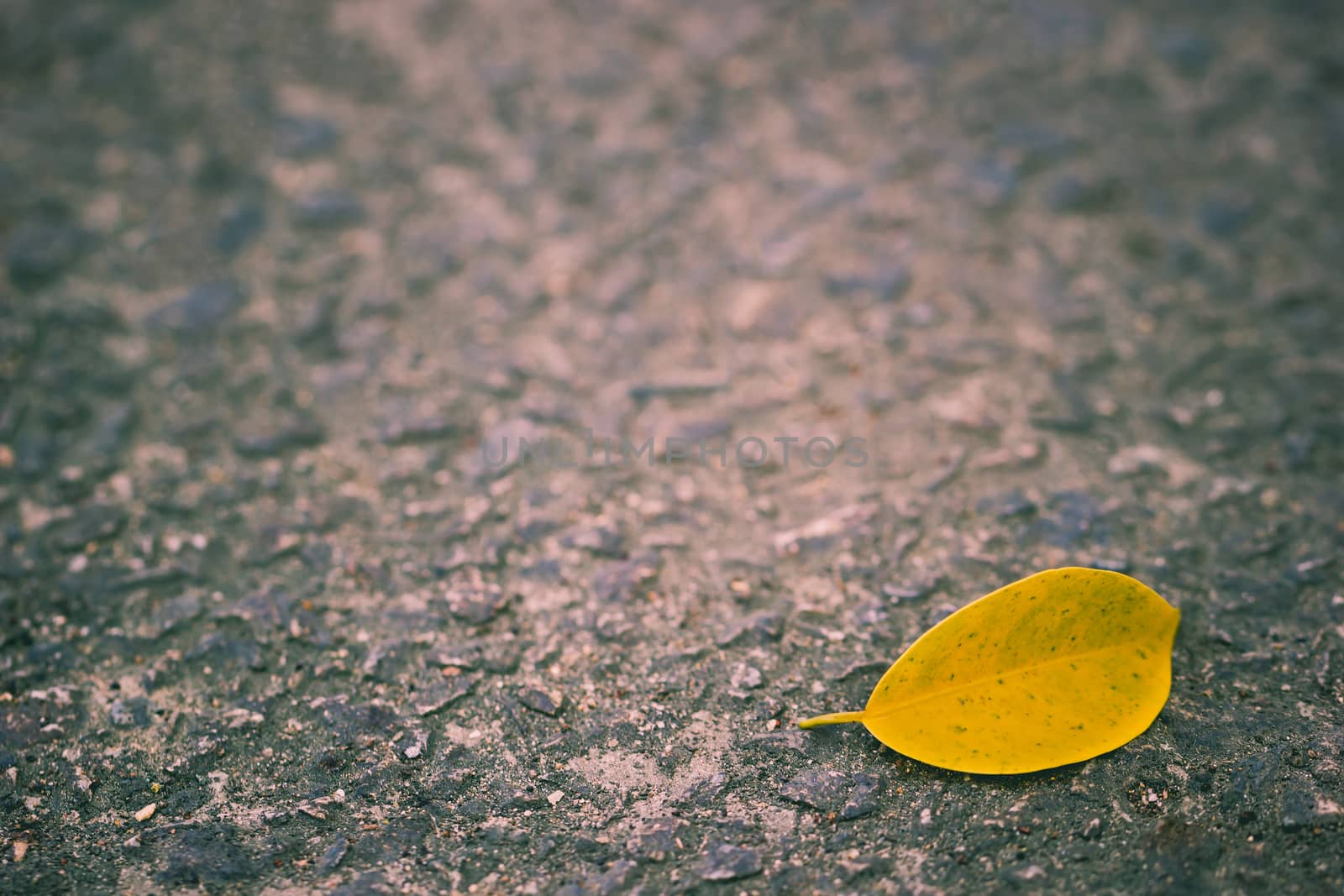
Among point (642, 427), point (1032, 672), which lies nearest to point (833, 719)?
point (1032, 672)

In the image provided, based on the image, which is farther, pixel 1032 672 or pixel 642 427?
pixel 642 427

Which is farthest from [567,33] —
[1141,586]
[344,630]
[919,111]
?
[1141,586]

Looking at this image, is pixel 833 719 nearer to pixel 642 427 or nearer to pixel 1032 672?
pixel 1032 672

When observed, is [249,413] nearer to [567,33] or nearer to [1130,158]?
[567,33]
